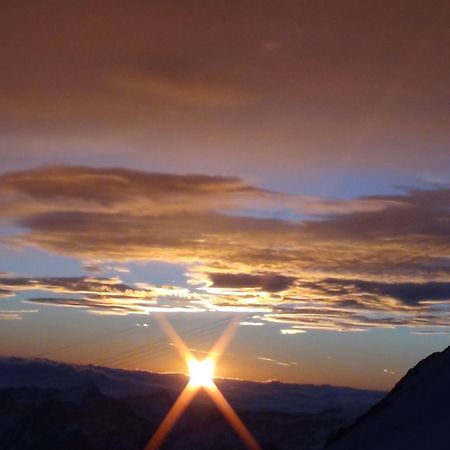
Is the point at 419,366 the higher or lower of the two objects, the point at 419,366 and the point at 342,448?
the higher

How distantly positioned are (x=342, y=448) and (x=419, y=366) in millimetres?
16729

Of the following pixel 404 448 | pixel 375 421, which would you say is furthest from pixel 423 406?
pixel 404 448

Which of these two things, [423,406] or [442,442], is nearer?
[442,442]

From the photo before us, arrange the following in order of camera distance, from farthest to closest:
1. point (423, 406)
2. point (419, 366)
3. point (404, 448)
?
point (419, 366)
point (423, 406)
point (404, 448)

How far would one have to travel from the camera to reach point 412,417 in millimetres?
65625

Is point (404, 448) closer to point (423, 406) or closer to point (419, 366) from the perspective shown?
point (423, 406)

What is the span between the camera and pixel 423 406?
67562 mm

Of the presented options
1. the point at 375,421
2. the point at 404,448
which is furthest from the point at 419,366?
the point at 404,448

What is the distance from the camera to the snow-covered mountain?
55.1 metres

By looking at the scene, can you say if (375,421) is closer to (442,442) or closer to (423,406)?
(423,406)

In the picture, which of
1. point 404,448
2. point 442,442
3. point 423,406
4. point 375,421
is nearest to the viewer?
point 442,442

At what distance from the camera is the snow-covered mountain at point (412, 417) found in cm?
5509

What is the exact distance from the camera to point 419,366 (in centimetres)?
8344

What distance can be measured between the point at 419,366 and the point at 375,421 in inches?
465
